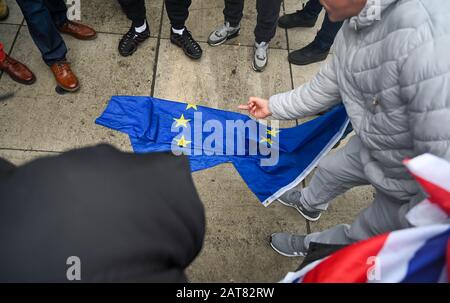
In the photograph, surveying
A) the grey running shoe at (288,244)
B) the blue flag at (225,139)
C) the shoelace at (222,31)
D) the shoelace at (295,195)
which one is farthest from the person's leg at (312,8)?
the grey running shoe at (288,244)

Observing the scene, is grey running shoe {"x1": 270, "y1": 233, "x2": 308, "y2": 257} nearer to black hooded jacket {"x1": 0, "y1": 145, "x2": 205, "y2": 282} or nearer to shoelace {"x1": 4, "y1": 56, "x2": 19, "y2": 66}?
black hooded jacket {"x1": 0, "y1": 145, "x2": 205, "y2": 282}

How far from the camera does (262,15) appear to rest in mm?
3139

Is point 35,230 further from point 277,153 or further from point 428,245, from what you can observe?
point 277,153

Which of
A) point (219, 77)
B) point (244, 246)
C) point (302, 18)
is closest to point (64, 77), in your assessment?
point (219, 77)

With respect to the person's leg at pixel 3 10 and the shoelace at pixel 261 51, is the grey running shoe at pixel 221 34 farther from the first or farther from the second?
the person's leg at pixel 3 10

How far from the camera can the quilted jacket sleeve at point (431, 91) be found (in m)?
1.22

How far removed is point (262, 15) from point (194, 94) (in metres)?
0.93

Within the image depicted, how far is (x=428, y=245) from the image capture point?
1.03 meters

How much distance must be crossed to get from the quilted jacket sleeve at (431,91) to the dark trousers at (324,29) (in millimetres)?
2064

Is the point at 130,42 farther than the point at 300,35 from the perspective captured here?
No

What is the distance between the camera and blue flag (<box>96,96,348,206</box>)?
9.22 ft

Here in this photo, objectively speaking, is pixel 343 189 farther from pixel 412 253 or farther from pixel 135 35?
pixel 135 35

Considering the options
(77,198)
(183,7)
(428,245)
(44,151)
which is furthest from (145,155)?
(183,7)
